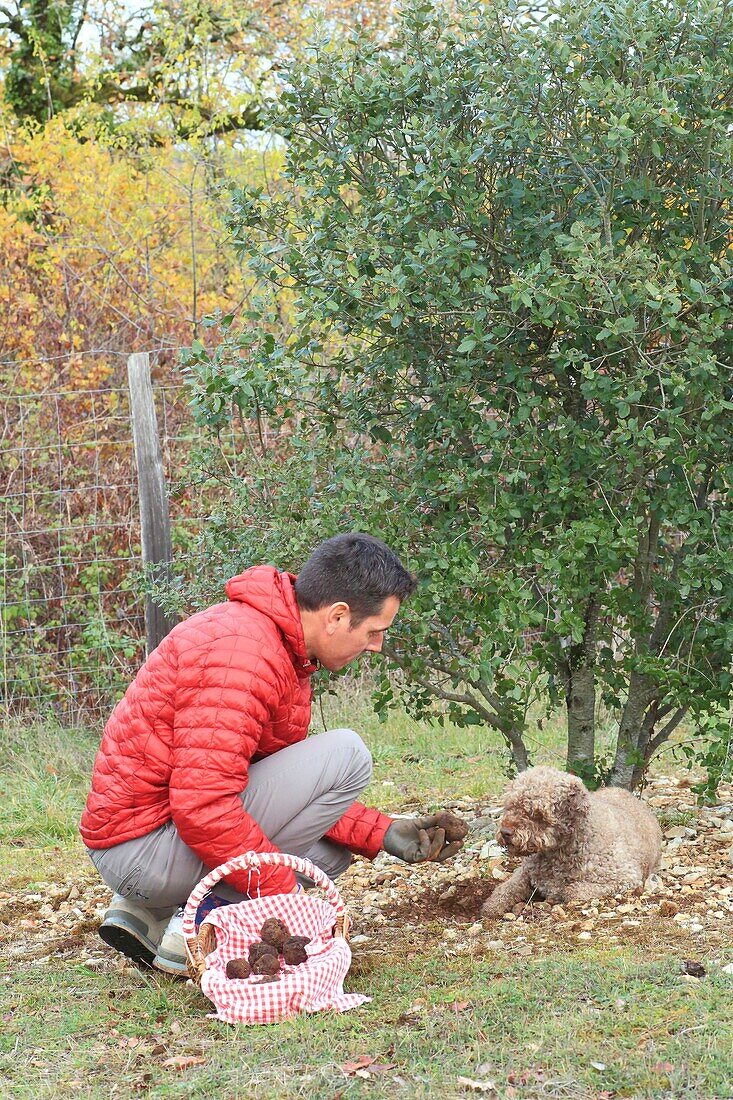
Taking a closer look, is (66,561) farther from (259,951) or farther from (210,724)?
(259,951)

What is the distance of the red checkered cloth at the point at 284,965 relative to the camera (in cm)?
328

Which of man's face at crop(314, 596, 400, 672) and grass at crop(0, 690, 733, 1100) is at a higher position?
man's face at crop(314, 596, 400, 672)

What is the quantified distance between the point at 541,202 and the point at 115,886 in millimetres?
2730

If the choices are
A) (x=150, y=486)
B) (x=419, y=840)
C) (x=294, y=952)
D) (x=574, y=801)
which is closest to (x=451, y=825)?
(x=419, y=840)

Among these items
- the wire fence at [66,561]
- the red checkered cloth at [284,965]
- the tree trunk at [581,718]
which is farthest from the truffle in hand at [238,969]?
the wire fence at [66,561]

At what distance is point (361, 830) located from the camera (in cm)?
402

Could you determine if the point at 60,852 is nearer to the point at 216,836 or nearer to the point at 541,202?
the point at 216,836

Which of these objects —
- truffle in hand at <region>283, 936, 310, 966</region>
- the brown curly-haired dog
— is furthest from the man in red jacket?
the brown curly-haired dog

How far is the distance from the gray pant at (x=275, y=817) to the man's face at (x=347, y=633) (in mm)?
310

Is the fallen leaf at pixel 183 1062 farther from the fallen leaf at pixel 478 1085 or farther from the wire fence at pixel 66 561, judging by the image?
Result: the wire fence at pixel 66 561

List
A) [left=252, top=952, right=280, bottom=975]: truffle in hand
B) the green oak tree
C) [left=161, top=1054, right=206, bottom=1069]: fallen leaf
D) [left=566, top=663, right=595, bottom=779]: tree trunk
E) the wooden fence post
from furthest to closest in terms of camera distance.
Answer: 1. the wooden fence post
2. [left=566, top=663, right=595, bottom=779]: tree trunk
3. the green oak tree
4. [left=252, top=952, right=280, bottom=975]: truffle in hand
5. [left=161, top=1054, right=206, bottom=1069]: fallen leaf

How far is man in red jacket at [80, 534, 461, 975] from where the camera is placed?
3410 mm

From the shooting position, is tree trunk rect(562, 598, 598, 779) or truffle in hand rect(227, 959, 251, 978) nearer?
truffle in hand rect(227, 959, 251, 978)

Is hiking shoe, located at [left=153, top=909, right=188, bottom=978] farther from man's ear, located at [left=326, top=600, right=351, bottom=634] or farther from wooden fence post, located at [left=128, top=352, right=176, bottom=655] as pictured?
wooden fence post, located at [left=128, top=352, right=176, bottom=655]
